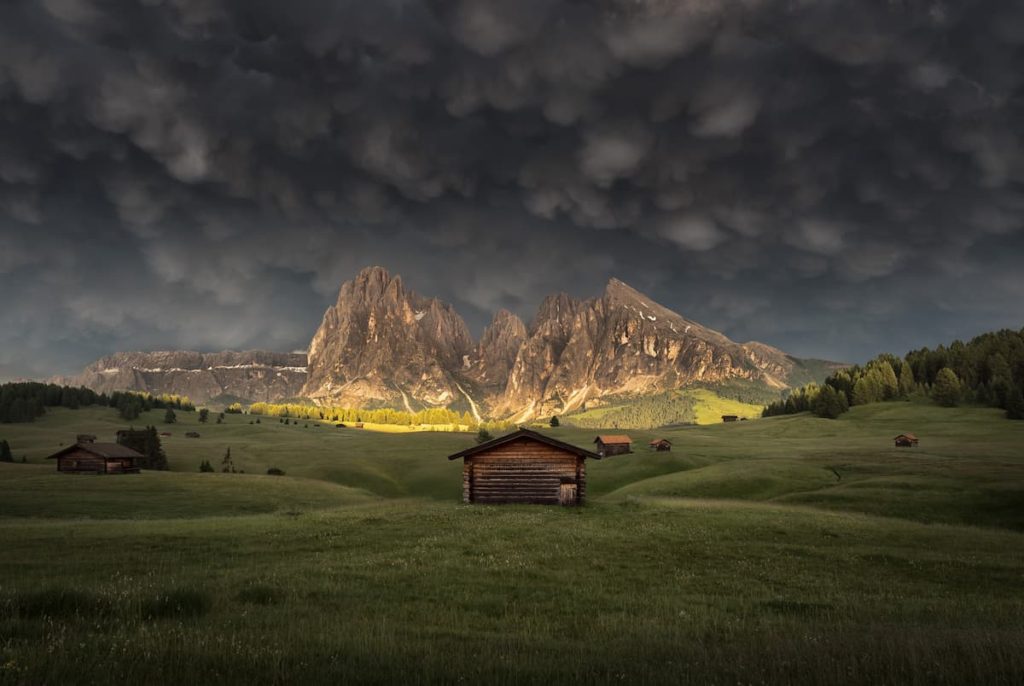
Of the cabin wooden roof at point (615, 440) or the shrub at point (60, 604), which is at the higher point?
the shrub at point (60, 604)

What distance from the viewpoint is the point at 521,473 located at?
48.8 meters

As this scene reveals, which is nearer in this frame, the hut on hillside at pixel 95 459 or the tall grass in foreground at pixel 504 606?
the tall grass in foreground at pixel 504 606

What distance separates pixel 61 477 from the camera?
6109 cm

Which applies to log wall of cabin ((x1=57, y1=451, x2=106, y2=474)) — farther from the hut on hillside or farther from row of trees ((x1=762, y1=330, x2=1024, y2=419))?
row of trees ((x1=762, y1=330, x2=1024, y2=419))

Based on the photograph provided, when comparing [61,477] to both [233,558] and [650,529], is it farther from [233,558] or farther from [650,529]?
[650,529]

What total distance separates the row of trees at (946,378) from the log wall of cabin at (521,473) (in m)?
130

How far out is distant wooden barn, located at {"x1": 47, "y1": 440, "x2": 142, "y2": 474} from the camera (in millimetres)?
76750

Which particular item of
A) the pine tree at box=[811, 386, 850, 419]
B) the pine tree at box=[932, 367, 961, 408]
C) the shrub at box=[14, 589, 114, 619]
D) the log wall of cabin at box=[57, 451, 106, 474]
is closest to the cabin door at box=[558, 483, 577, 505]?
the shrub at box=[14, 589, 114, 619]

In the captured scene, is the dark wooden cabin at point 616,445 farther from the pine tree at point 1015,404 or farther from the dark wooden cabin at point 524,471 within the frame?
the pine tree at point 1015,404

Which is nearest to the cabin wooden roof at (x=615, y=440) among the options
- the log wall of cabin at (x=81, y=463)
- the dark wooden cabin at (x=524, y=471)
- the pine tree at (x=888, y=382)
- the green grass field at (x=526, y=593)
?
the green grass field at (x=526, y=593)

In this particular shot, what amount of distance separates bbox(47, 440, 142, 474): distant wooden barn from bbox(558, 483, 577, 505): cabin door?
Answer: 65.8m

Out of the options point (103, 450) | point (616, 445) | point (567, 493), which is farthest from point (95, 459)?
point (616, 445)

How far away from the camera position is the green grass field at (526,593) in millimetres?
7691

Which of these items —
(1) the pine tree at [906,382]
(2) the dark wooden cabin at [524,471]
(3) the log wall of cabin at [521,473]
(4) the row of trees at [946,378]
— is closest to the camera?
(2) the dark wooden cabin at [524,471]
